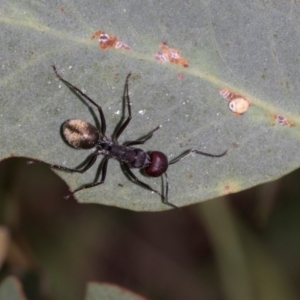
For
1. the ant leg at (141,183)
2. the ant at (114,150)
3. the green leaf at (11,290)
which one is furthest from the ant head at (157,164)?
the green leaf at (11,290)

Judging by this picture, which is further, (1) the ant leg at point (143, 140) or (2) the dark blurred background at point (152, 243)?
(2) the dark blurred background at point (152, 243)

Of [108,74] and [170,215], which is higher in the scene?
[108,74]

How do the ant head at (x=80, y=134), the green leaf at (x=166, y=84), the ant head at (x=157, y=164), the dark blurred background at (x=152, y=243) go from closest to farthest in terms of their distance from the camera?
the green leaf at (x=166, y=84)
the ant head at (x=80, y=134)
the ant head at (x=157, y=164)
the dark blurred background at (x=152, y=243)

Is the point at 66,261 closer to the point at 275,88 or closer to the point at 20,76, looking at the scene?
the point at 20,76

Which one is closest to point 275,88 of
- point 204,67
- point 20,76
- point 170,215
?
point 204,67

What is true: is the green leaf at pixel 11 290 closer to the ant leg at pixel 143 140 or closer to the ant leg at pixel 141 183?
the ant leg at pixel 141 183

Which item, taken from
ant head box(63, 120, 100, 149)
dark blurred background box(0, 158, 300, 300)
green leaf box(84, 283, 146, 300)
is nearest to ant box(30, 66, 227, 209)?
ant head box(63, 120, 100, 149)

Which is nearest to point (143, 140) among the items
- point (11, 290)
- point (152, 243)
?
point (11, 290)

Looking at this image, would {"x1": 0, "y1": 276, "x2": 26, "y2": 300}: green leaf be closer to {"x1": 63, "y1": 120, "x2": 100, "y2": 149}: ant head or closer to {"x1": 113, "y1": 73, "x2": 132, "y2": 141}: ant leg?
{"x1": 63, "y1": 120, "x2": 100, "y2": 149}: ant head
